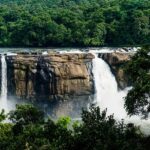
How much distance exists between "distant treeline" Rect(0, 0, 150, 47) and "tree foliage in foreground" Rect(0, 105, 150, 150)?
105 ft

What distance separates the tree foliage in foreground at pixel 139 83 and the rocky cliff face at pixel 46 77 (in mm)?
13905

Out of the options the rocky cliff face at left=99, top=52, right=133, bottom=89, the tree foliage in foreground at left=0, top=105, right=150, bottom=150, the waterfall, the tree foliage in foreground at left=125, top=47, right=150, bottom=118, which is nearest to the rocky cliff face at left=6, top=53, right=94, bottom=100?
the waterfall

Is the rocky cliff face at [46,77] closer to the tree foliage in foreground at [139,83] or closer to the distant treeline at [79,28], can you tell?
the tree foliage in foreground at [139,83]

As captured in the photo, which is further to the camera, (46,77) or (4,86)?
(4,86)

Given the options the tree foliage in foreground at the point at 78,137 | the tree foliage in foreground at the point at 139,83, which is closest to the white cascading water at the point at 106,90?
the tree foliage in foreground at the point at 139,83

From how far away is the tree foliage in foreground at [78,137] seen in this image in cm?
2123

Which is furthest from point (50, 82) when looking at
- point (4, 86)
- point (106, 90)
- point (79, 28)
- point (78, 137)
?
point (79, 28)

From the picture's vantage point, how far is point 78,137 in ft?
72.6

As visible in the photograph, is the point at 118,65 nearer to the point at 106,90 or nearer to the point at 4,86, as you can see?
the point at 106,90

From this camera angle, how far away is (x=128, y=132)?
22.7 m

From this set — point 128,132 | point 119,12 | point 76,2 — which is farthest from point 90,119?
point 76,2

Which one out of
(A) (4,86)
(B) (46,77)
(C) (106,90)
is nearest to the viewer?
(B) (46,77)

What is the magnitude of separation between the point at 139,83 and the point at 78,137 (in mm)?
3111

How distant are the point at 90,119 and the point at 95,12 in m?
39.6
